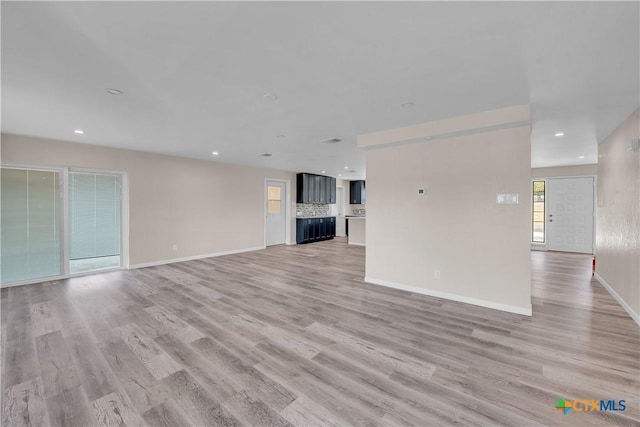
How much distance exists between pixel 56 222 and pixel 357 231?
714 cm

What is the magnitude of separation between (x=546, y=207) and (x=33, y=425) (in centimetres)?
1025

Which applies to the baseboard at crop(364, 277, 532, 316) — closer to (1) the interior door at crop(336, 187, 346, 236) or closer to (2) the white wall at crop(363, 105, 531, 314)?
(2) the white wall at crop(363, 105, 531, 314)

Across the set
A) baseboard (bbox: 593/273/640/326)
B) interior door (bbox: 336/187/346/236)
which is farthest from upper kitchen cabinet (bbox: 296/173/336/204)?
baseboard (bbox: 593/273/640/326)

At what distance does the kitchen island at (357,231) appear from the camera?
8586 millimetres

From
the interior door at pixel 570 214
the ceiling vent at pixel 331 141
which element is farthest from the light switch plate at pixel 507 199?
the interior door at pixel 570 214

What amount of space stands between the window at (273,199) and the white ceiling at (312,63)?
4696 millimetres

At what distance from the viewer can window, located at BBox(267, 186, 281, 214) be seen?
8.48 metres

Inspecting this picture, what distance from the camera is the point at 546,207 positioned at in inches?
299

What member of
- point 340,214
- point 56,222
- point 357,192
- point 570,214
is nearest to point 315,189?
point 340,214

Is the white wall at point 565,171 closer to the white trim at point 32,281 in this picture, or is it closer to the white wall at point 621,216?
the white wall at point 621,216

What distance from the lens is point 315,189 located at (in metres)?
9.41

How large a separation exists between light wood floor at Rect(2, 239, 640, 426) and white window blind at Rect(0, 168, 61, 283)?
745 millimetres

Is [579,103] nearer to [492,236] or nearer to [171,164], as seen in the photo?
[492,236]

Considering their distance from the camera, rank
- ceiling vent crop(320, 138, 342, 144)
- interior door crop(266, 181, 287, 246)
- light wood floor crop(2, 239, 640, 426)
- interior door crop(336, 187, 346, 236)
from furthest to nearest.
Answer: interior door crop(336, 187, 346, 236) < interior door crop(266, 181, 287, 246) < ceiling vent crop(320, 138, 342, 144) < light wood floor crop(2, 239, 640, 426)
